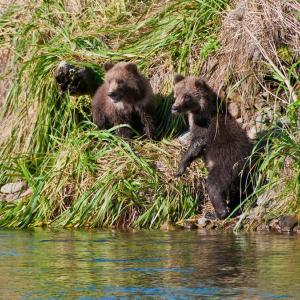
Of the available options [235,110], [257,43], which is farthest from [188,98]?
[257,43]

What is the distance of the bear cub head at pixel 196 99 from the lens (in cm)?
1290

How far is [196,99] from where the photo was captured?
12.9 m

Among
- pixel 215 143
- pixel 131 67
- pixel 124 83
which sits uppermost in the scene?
pixel 131 67

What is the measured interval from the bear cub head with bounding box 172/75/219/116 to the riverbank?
35cm

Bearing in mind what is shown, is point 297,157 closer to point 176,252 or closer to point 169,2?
point 176,252

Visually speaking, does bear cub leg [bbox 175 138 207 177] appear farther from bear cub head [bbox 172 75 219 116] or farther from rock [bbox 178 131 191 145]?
rock [bbox 178 131 191 145]

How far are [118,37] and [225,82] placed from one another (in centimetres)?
238

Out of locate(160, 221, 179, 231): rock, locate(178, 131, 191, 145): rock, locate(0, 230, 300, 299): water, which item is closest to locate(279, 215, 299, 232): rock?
locate(0, 230, 300, 299): water

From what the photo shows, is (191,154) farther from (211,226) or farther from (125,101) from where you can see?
(125,101)

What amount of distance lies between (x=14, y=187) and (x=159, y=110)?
2.01 m

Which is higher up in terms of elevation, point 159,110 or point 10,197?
point 159,110

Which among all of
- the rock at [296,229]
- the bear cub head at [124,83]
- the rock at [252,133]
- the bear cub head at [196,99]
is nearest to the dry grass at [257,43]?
the rock at [252,133]

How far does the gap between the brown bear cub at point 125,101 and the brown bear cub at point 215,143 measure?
2.61 ft

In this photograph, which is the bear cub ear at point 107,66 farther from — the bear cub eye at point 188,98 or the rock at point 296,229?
the rock at point 296,229
